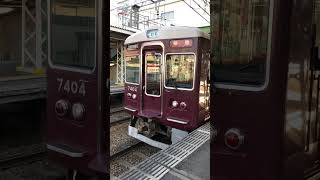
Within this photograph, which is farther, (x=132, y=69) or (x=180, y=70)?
(x=132, y=69)

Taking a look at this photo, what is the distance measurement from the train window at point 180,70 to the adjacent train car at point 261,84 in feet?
A: 16.9

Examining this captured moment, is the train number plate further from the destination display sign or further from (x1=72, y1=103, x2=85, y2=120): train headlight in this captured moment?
the destination display sign

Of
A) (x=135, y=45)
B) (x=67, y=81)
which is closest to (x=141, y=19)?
(x=135, y=45)

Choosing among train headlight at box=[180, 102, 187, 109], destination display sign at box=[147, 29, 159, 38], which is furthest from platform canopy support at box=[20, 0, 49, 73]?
train headlight at box=[180, 102, 187, 109]

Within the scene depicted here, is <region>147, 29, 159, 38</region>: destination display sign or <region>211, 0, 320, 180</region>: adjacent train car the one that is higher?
<region>147, 29, 159, 38</region>: destination display sign

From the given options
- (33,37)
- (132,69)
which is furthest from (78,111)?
(33,37)

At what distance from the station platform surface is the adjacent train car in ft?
4.15

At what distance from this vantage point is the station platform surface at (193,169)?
12.5 ft

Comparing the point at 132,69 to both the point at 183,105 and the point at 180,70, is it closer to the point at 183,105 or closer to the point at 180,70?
the point at 180,70

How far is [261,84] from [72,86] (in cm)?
150

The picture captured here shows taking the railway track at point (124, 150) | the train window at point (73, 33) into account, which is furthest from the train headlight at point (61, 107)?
the railway track at point (124, 150)

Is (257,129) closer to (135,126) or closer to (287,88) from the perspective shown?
(287,88)

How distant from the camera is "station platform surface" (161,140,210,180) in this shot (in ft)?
12.5

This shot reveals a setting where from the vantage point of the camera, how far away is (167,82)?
8.16 meters
